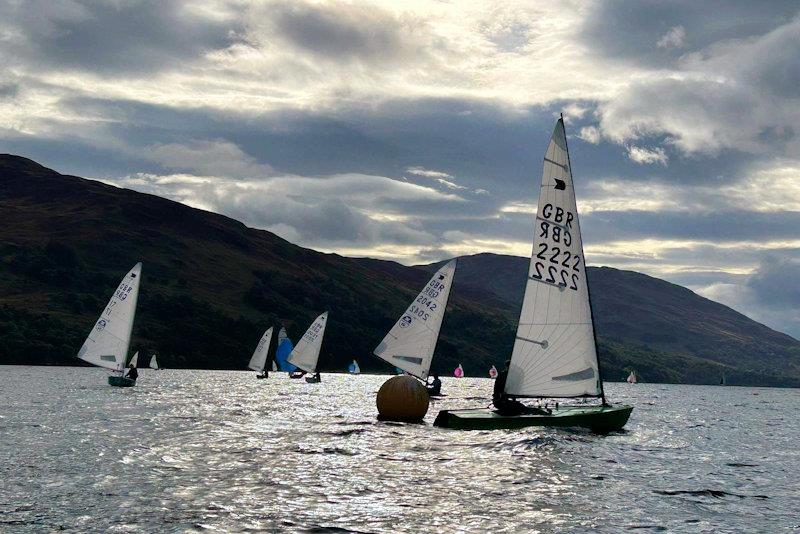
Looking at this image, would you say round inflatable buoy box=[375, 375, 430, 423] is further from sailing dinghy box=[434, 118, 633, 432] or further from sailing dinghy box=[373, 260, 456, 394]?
sailing dinghy box=[373, 260, 456, 394]

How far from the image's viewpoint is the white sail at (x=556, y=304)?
4259cm

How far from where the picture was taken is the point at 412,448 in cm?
3866

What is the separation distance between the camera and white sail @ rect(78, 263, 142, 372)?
271 ft

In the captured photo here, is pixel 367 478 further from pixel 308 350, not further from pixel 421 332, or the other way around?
pixel 308 350

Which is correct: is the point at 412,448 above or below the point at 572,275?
below

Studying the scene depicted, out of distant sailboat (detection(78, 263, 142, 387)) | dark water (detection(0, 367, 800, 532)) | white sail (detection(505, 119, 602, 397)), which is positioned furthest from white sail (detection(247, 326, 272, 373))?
white sail (detection(505, 119, 602, 397))

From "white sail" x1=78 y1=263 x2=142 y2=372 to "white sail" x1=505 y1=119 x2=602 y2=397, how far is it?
172 ft

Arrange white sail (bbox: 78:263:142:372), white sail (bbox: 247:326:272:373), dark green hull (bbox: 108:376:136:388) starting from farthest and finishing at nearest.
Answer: white sail (bbox: 247:326:272:373)
dark green hull (bbox: 108:376:136:388)
white sail (bbox: 78:263:142:372)

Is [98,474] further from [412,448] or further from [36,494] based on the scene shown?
[412,448]

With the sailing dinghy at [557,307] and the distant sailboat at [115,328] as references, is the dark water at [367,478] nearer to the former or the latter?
the sailing dinghy at [557,307]

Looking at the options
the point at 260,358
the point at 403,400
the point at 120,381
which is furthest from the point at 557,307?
the point at 260,358

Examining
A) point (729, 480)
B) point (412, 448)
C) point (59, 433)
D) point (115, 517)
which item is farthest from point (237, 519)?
point (59, 433)

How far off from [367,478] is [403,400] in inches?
745

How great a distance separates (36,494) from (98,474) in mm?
4291
